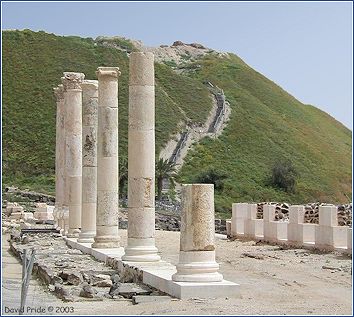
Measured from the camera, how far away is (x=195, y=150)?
2931 inches

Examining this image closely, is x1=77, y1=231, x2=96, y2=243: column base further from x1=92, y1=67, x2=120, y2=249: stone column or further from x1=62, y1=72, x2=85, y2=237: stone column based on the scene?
x1=62, y1=72, x2=85, y2=237: stone column

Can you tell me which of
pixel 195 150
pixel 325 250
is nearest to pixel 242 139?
pixel 195 150

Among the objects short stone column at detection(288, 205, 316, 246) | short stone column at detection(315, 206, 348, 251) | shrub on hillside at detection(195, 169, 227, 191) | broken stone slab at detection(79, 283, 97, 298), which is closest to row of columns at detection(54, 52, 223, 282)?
broken stone slab at detection(79, 283, 97, 298)

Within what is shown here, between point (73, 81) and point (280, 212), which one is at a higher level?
point (73, 81)

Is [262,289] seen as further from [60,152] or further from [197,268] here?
[60,152]

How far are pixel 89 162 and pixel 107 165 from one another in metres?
3.34

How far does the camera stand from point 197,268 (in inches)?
541

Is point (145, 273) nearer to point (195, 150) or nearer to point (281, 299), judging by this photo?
point (281, 299)

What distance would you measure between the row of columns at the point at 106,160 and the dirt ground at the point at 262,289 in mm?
2118

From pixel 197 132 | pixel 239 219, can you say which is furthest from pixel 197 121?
pixel 239 219

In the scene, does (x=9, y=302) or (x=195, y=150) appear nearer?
(x=9, y=302)

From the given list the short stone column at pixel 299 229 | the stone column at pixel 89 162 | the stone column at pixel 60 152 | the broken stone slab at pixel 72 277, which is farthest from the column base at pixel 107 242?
the stone column at pixel 60 152

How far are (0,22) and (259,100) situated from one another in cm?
8694

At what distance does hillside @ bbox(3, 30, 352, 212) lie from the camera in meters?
69.3
